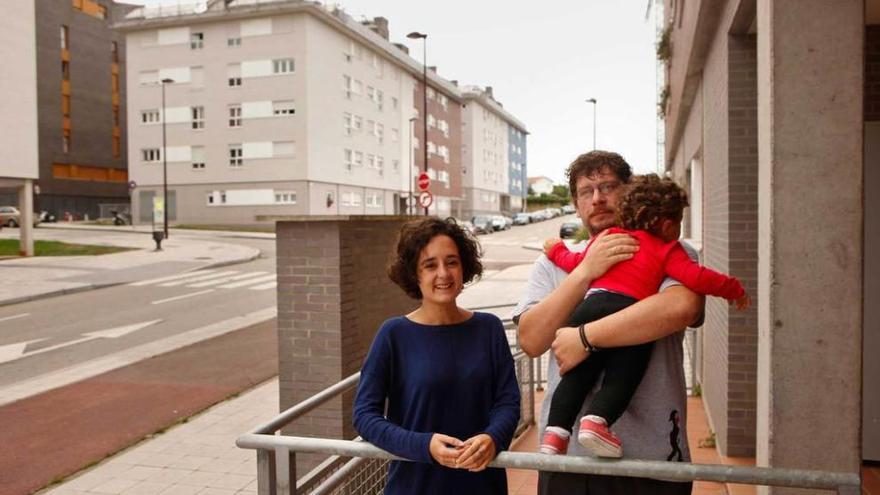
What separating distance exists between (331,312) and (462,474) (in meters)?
3.03

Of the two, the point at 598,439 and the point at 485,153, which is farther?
the point at 485,153

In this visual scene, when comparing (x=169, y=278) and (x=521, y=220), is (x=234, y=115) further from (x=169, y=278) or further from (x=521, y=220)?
(x=521, y=220)

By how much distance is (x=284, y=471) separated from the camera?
2.54 m

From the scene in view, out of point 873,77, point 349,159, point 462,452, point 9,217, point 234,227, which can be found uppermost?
point 349,159

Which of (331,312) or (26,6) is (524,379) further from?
(26,6)

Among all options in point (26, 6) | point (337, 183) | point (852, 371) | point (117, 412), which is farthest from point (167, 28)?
point (852, 371)

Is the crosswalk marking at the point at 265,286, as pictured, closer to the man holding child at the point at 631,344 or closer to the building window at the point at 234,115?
the man holding child at the point at 631,344

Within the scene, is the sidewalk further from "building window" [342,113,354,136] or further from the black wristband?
the black wristband

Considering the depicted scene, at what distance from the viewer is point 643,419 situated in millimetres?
2277

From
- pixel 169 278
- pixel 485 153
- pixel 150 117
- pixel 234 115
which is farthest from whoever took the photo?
pixel 485 153

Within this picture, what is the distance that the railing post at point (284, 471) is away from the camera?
2.52 meters

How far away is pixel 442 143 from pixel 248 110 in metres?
28.9

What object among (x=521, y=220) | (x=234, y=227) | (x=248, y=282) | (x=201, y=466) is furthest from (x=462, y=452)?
(x=521, y=220)

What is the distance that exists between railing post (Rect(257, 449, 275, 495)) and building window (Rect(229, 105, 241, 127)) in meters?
47.9
